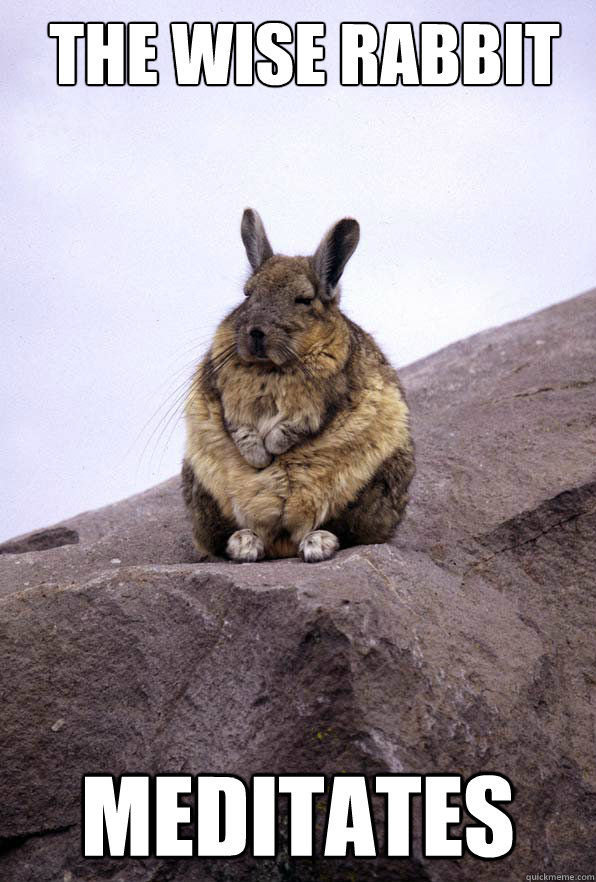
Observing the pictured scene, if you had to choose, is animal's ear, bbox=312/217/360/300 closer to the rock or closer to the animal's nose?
the animal's nose

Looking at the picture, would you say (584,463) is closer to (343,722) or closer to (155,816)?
(343,722)

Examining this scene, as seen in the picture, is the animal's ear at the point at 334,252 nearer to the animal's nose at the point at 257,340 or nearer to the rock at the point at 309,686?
the animal's nose at the point at 257,340

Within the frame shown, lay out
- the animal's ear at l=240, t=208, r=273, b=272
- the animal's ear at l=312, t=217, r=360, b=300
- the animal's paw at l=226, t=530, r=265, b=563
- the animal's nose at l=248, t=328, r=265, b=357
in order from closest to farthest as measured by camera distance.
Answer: the animal's nose at l=248, t=328, r=265, b=357 < the animal's paw at l=226, t=530, r=265, b=563 < the animal's ear at l=312, t=217, r=360, b=300 < the animal's ear at l=240, t=208, r=273, b=272

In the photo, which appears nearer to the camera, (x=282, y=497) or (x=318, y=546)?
(x=318, y=546)

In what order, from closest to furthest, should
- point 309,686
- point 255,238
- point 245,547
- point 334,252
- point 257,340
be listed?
point 309,686 → point 257,340 → point 245,547 → point 334,252 → point 255,238

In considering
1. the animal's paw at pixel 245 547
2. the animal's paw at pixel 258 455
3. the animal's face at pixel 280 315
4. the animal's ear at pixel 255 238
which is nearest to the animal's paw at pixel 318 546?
the animal's paw at pixel 245 547

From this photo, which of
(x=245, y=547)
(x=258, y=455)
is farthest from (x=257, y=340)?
(x=245, y=547)

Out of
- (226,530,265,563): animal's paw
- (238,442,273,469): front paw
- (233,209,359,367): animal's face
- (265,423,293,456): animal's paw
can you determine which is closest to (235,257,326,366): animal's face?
(233,209,359,367): animal's face

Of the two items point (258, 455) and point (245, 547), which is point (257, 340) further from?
point (245, 547)
